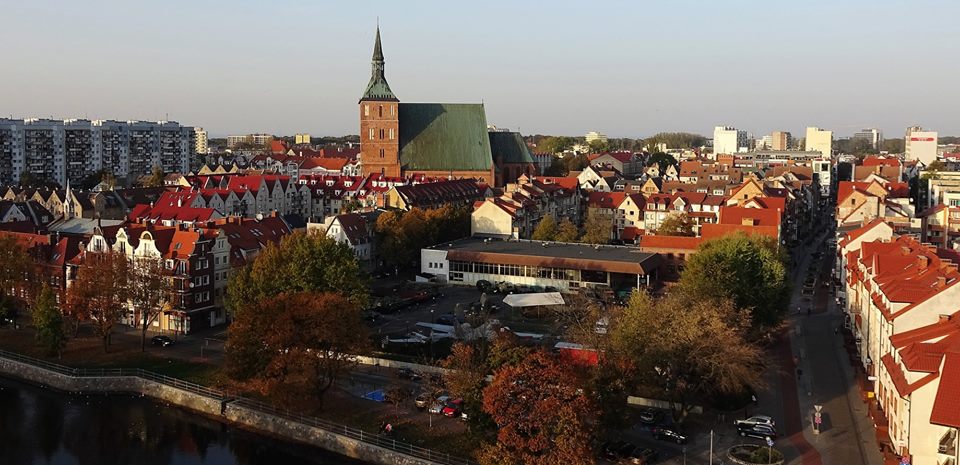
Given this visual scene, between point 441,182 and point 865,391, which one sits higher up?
point 441,182

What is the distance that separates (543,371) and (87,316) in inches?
843

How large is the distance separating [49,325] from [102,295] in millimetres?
2197

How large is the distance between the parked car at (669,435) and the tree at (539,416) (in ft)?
14.0

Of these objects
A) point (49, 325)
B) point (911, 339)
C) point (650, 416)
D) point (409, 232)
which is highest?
point (409, 232)

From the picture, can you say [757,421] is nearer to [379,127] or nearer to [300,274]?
[300,274]

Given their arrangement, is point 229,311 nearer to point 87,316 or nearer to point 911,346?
point 87,316

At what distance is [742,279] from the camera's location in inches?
1328

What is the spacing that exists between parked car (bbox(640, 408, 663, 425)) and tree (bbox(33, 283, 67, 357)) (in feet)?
73.3

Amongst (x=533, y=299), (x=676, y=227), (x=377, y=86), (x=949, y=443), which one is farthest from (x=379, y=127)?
(x=949, y=443)

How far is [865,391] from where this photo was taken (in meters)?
29.1

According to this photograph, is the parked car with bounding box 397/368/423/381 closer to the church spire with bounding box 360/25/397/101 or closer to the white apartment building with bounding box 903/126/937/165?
the church spire with bounding box 360/25/397/101

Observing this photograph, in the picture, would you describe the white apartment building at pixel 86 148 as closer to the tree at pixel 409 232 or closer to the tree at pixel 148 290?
the tree at pixel 409 232

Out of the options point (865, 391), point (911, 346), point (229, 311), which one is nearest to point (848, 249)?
point (865, 391)

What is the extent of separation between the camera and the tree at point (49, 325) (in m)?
33.2
